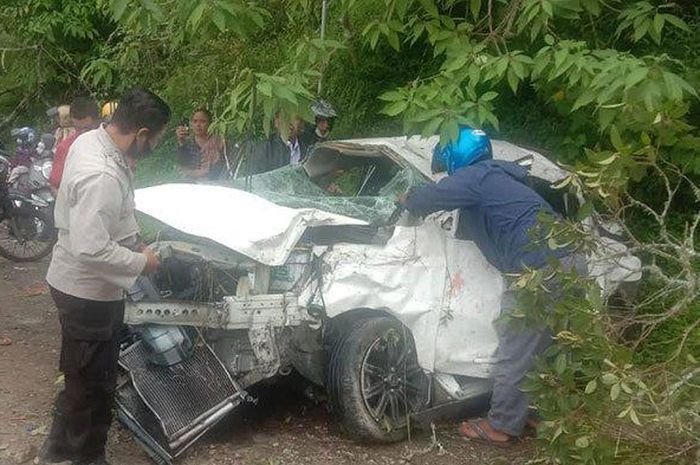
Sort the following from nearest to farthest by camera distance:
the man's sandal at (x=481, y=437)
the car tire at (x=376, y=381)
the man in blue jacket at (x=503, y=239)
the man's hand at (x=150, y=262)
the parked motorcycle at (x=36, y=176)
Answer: the man's hand at (x=150, y=262), the car tire at (x=376, y=381), the man in blue jacket at (x=503, y=239), the man's sandal at (x=481, y=437), the parked motorcycle at (x=36, y=176)

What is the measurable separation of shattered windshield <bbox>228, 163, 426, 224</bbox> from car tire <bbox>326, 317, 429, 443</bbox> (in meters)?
0.75

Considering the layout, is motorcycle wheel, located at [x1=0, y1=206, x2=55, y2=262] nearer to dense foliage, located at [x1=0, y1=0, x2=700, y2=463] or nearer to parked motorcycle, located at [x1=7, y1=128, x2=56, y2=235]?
parked motorcycle, located at [x1=7, y1=128, x2=56, y2=235]

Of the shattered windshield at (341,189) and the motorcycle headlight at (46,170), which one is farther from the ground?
the shattered windshield at (341,189)

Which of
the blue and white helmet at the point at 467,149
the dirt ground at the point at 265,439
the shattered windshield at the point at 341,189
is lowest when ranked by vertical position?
the dirt ground at the point at 265,439

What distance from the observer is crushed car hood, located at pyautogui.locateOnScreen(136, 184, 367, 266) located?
14.1 feet

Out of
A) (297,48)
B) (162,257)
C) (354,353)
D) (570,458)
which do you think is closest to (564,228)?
(570,458)

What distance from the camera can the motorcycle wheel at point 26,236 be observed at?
8562 millimetres

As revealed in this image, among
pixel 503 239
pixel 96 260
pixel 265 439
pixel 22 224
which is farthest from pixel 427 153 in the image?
pixel 22 224

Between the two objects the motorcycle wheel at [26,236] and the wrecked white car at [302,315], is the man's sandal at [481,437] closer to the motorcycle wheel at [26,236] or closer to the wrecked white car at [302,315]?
the wrecked white car at [302,315]

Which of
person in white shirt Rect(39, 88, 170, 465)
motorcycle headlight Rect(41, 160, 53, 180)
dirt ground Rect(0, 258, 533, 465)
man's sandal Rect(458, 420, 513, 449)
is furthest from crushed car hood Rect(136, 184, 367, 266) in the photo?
motorcycle headlight Rect(41, 160, 53, 180)

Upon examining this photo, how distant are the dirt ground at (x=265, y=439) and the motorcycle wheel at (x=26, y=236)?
9.93ft

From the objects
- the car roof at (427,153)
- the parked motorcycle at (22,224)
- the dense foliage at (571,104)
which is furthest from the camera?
the parked motorcycle at (22,224)

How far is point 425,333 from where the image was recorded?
15.3 ft

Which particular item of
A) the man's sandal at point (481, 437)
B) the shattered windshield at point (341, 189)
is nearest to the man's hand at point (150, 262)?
the shattered windshield at point (341, 189)
